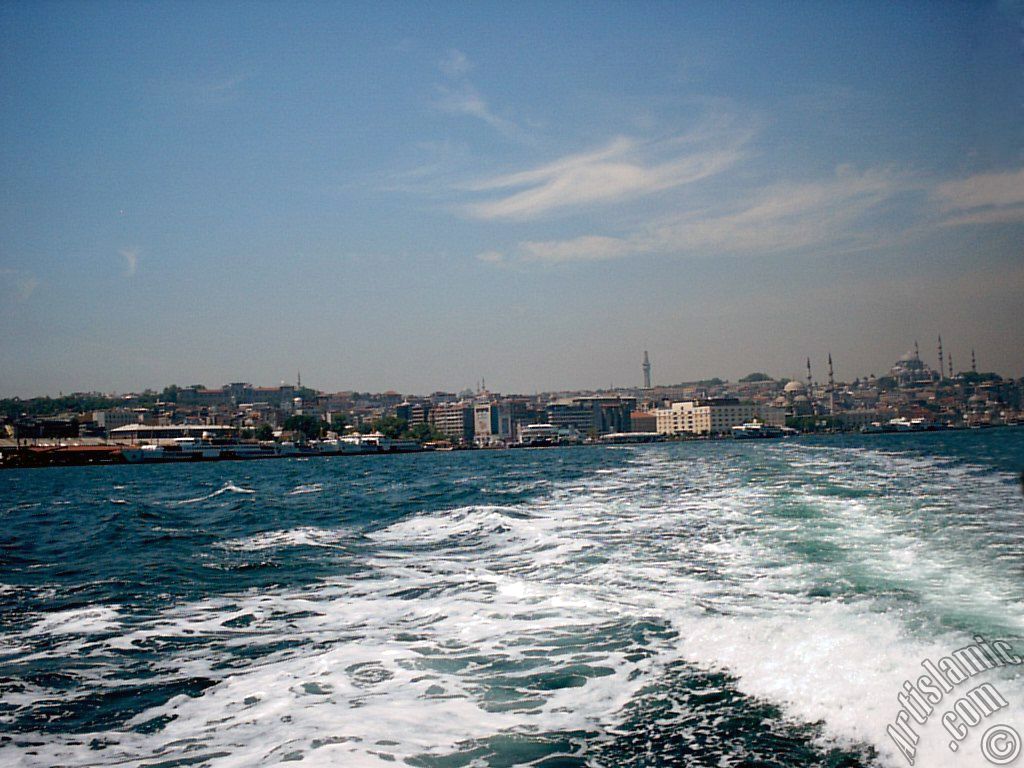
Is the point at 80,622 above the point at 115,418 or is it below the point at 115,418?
below

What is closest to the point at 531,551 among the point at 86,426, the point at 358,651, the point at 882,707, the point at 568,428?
the point at 358,651

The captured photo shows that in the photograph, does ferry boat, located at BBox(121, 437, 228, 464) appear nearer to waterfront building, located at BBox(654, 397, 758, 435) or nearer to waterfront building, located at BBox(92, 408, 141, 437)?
waterfront building, located at BBox(92, 408, 141, 437)

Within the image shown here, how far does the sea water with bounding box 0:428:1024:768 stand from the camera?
15.2 feet

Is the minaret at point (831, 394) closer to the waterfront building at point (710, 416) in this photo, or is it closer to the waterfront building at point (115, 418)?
the waterfront building at point (710, 416)

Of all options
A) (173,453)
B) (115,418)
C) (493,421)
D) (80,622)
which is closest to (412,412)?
(493,421)

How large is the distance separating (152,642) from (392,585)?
2.91 m

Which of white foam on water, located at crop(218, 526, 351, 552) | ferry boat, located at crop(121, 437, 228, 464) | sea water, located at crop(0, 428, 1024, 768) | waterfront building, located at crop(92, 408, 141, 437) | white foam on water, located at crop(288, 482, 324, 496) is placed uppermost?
waterfront building, located at crop(92, 408, 141, 437)

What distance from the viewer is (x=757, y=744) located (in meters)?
4.39

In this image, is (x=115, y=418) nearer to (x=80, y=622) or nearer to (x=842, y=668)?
(x=80, y=622)

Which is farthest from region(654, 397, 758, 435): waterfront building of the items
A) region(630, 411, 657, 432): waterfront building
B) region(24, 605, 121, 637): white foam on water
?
region(24, 605, 121, 637): white foam on water

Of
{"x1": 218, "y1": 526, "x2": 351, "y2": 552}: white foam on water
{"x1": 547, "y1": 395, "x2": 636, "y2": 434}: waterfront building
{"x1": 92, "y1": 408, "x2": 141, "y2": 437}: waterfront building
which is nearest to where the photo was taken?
{"x1": 218, "y1": 526, "x2": 351, "y2": 552}: white foam on water

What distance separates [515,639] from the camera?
691 centimetres

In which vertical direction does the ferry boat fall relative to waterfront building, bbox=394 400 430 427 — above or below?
below

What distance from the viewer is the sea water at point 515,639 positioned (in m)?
4.62
